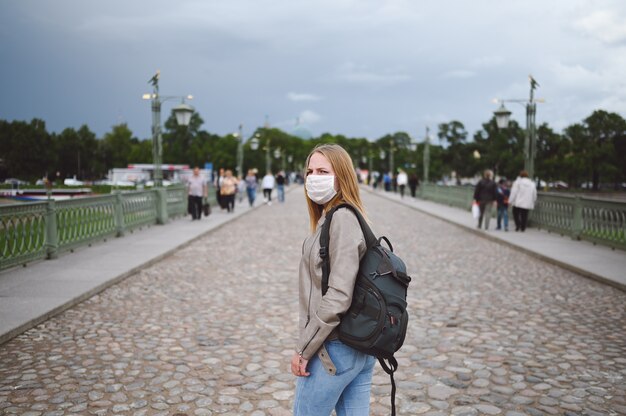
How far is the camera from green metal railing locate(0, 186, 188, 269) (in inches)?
378

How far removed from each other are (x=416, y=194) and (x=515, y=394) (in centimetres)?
3900

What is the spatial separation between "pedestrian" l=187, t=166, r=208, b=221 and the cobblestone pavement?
10740 millimetres

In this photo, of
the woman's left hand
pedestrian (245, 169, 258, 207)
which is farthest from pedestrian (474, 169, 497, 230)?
the woman's left hand

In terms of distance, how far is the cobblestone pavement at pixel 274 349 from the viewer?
4.27m

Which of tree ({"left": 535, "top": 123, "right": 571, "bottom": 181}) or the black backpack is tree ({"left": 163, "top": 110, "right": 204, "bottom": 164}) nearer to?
tree ({"left": 535, "top": 123, "right": 571, "bottom": 181})

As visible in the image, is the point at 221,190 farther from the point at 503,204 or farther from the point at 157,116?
the point at 503,204

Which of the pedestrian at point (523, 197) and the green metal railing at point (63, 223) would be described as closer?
the green metal railing at point (63, 223)

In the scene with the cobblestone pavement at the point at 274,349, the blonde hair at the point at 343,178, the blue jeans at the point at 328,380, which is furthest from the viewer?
the cobblestone pavement at the point at 274,349

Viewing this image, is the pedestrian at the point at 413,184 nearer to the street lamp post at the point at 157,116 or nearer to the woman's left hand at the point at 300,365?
the street lamp post at the point at 157,116

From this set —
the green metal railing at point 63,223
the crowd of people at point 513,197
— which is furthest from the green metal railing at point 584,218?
the green metal railing at point 63,223

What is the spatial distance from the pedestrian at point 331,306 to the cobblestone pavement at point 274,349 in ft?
5.99

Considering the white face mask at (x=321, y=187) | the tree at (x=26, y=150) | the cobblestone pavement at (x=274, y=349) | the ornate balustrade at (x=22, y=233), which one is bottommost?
the cobblestone pavement at (x=274, y=349)

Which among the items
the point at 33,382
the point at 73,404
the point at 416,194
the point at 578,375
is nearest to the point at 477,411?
the point at 578,375

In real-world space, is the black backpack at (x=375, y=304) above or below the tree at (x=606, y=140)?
below
